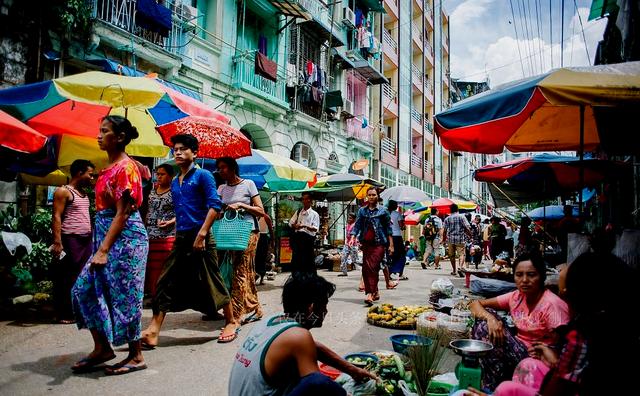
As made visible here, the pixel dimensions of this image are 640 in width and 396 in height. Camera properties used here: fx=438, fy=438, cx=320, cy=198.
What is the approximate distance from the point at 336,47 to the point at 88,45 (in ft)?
40.8

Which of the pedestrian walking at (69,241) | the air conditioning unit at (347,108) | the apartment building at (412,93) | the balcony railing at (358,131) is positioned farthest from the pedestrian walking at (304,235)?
the apartment building at (412,93)

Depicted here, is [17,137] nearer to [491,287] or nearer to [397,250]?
[491,287]

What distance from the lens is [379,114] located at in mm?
24938

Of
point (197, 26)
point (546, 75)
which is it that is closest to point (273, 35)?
point (197, 26)

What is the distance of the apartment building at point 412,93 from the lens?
2619 cm

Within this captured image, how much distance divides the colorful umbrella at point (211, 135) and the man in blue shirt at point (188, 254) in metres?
1.43

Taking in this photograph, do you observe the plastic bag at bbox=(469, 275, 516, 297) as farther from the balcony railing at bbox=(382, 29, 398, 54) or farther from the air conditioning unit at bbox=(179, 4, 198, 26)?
the balcony railing at bbox=(382, 29, 398, 54)

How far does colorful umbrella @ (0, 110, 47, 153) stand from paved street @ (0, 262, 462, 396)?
1967 mm

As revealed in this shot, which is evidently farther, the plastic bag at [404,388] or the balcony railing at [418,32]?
the balcony railing at [418,32]

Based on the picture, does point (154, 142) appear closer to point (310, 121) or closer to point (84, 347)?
point (84, 347)

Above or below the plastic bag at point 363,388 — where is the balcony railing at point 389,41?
above

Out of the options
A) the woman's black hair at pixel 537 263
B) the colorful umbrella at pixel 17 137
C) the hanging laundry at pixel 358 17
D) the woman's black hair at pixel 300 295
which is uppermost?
the hanging laundry at pixel 358 17

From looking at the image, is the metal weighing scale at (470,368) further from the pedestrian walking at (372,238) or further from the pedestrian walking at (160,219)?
the pedestrian walking at (372,238)

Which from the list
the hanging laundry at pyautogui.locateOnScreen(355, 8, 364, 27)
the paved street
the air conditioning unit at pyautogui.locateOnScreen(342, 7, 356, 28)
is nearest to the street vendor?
the paved street
